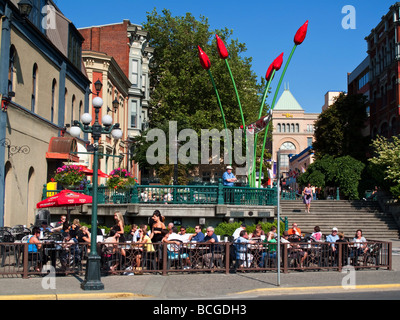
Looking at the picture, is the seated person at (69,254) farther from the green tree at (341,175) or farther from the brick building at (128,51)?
the brick building at (128,51)

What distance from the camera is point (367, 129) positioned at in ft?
160

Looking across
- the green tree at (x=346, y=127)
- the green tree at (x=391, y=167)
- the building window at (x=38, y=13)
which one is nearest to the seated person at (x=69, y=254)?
the building window at (x=38, y=13)

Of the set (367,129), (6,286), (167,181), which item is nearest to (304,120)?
(367,129)

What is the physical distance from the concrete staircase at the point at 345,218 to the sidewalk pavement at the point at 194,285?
12.5 m

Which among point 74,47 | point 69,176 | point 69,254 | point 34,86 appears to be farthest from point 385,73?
point 69,254

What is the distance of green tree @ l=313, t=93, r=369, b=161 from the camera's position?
159 feet

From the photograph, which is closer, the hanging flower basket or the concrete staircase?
the hanging flower basket

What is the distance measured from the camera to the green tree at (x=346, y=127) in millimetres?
48409

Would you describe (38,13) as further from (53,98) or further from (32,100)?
(53,98)

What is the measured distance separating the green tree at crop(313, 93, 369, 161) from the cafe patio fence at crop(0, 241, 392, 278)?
34.4 metres

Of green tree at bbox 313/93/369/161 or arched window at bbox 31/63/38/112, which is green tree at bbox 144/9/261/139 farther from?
arched window at bbox 31/63/38/112

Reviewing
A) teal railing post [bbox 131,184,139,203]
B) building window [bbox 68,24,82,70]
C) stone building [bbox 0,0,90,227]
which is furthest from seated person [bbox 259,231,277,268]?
building window [bbox 68,24,82,70]

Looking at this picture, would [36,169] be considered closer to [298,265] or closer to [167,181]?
[298,265]
